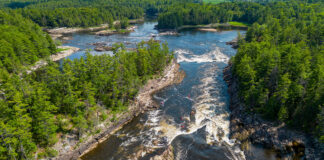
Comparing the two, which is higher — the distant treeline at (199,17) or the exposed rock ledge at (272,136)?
the distant treeline at (199,17)

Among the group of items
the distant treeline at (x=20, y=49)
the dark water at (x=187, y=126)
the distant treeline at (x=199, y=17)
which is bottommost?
the dark water at (x=187, y=126)

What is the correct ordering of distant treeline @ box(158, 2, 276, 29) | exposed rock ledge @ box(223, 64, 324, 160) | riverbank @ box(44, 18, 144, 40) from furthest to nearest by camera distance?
distant treeline @ box(158, 2, 276, 29) < riverbank @ box(44, 18, 144, 40) < exposed rock ledge @ box(223, 64, 324, 160)

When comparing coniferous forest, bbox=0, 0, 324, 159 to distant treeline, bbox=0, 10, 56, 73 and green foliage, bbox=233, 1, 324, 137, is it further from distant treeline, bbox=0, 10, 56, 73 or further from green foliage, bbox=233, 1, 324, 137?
distant treeline, bbox=0, 10, 56, 73

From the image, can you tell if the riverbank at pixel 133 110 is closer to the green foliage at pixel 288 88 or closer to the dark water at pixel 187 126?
the dark water at pixel 187 126

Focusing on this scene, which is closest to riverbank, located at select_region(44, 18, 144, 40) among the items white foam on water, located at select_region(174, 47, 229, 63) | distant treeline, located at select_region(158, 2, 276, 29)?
distant treeline, located at select_region(158, 2, 276, 29)

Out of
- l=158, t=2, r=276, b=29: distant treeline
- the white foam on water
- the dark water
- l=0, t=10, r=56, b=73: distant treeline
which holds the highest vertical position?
l=158, t=2, r=276, b=29: distant treeline

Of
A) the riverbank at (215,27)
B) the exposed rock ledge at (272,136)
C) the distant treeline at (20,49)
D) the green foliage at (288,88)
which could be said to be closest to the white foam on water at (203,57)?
the green foliage at (288,88)

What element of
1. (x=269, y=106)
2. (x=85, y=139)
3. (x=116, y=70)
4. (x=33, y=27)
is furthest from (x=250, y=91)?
(x=33, y=27)
